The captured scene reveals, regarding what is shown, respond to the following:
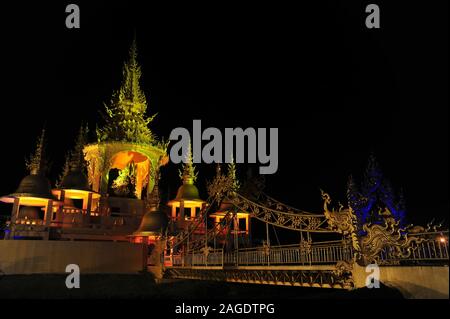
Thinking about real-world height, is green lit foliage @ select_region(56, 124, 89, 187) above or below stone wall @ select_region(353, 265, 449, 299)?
above

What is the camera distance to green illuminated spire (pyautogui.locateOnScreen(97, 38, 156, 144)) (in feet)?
96.4

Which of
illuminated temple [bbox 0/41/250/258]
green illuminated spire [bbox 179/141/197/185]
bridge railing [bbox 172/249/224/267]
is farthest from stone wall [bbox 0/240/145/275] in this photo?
green illuminated spire [bbox 179/141/197/185]

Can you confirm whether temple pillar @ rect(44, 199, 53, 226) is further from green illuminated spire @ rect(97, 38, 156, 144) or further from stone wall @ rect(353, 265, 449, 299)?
stone wall @ rect(353, 265, 449, 299)

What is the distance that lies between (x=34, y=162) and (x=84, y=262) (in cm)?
718

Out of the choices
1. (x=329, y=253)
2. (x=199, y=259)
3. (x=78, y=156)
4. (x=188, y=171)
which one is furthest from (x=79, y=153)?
(x=329, y=253)

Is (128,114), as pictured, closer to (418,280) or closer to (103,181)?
(103,181)

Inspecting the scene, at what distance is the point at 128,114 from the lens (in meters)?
31.1

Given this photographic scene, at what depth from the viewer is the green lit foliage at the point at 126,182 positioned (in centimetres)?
3152

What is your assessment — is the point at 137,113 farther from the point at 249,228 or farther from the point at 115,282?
the point at 115,282

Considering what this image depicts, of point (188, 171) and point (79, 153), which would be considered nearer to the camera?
point (79, 153)

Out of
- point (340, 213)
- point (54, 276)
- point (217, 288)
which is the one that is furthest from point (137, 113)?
point (340, 213)

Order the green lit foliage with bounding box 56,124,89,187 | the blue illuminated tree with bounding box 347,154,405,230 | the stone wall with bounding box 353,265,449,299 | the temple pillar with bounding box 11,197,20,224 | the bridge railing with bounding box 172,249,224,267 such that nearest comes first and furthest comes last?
the stone wall with bounding box 353,265,449,299
the bridge railing with bounding box 172,249,224,267
the temple pillar with bounding box 11,197,20,224
the green lit foliage with bounding box 56,124,89,187
the blue illuminated tree with bounding box 347,154,405,230

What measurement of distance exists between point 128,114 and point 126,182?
5596mm

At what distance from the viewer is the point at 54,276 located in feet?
65.0
